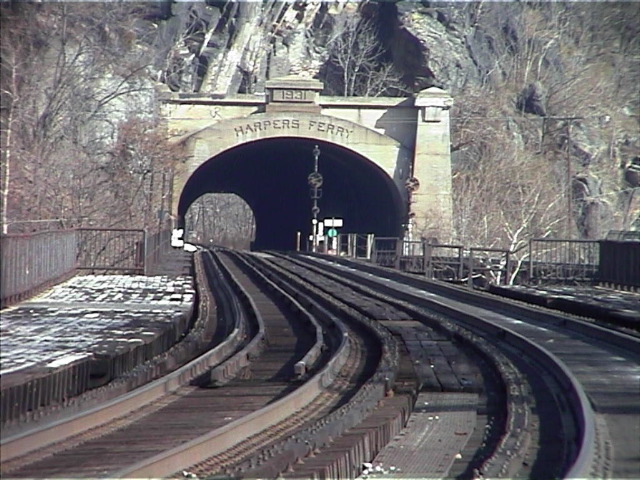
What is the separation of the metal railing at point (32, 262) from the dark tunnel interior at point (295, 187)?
29484 mm

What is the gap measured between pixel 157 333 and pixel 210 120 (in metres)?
41.4

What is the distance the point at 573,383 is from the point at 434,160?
44763 millimetres

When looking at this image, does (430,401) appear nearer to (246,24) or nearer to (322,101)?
(322,101)

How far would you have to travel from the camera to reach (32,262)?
61.1 ft

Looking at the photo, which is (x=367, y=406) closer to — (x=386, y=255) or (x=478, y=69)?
(x=386, y=255)

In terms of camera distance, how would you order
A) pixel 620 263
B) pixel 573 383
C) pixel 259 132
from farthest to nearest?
pixel 259 132 → pixel 620 263 → pixel 573 383

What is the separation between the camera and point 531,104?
6806 cm

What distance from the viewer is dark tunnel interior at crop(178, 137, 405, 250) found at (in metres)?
56.4

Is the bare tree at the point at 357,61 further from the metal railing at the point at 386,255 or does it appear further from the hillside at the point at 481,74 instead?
the metal railing at the point at 386,255

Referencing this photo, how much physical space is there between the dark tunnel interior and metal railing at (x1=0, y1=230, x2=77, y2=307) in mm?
29484

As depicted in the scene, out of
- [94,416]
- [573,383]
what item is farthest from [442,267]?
[94,416]

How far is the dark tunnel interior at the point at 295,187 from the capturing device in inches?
2221

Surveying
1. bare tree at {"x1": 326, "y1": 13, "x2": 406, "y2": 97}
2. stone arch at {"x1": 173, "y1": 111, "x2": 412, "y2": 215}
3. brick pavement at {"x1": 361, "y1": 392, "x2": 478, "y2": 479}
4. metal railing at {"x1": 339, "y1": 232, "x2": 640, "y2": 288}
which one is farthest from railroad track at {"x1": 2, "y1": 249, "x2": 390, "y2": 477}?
bare tree at {"x1": 326, "y1": 13, "x2": 406, "y2": 97}

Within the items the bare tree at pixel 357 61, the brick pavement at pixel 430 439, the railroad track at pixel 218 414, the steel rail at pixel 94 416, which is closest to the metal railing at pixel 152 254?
the railroad track at pixel 218 414
